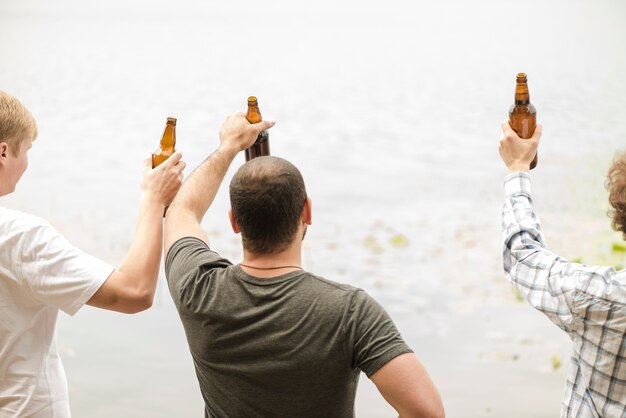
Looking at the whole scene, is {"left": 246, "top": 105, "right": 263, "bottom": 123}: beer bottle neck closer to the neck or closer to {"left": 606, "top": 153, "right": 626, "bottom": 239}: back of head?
the neck

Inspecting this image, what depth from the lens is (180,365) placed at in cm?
319

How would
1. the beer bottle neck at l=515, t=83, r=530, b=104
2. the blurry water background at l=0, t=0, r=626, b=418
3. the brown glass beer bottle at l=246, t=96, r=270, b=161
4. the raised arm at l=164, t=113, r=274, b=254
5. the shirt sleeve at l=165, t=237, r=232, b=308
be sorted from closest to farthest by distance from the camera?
the shirt sleeve at l=165, t=237, r=232, b=308
the raised arm at l=164, t=113, r=274, b=254
the beer bottle neck at l=515, t=83, r=530, b=104
the brown glass beer bottle at l=246, t=96, r=270, b=161
the blurry water background at l=0, t=0, r=626, b=418

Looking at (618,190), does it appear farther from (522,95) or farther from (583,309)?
(522,95)

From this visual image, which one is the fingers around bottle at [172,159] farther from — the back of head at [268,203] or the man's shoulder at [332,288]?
the man's shoulder at [332,288]

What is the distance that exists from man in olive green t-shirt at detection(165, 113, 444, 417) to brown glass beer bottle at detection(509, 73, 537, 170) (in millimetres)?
444

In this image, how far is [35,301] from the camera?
1.33m

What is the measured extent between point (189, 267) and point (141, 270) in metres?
0.09

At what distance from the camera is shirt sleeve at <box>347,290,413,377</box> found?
1123 mm

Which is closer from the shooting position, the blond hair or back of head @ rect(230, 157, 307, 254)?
back of head @ rect(230, 157, 307, 254)

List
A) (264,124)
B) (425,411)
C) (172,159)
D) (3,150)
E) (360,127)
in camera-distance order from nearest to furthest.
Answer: (425,411) → (3,150) → (172,159) → (264,124) → (360,127)

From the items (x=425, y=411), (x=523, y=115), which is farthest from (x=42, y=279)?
(x=523, y=115)

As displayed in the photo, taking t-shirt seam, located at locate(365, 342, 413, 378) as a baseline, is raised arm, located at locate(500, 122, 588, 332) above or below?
above

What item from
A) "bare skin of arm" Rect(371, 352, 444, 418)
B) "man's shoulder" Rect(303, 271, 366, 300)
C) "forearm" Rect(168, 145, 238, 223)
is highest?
"forearm" Rect(168, 145, 238, 223)

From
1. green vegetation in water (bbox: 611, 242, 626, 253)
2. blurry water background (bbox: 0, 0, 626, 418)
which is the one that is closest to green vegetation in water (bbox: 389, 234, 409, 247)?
blurry water background (bbox: 0, 0, 626, 418)
